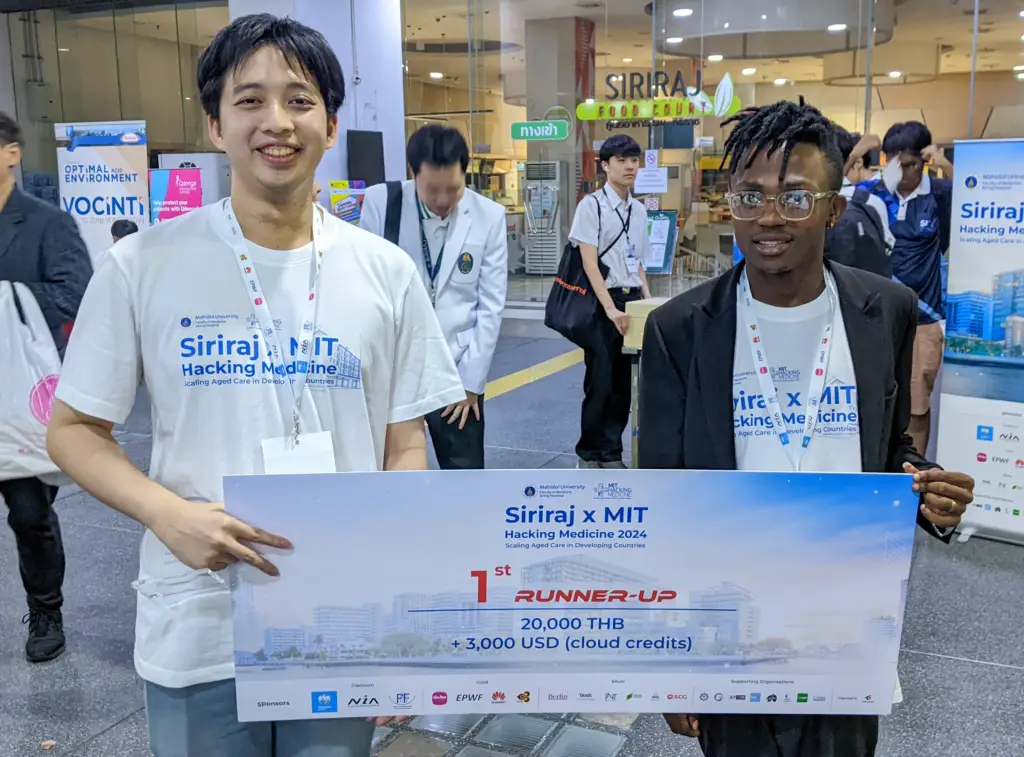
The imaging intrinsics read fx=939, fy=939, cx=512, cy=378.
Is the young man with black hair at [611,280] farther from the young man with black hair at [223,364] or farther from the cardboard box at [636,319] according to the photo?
the young man with black hair at [223,364]

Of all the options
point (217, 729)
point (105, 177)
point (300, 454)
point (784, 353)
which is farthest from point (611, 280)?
point (217, 729)

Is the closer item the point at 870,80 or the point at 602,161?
the point at 602,161

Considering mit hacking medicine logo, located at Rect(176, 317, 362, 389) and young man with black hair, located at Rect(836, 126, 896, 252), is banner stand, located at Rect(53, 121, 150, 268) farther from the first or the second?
mit hacking medicine logo, located at Rect(176, 317, 362, 389)

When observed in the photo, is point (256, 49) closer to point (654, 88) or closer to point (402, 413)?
point (402, 413)

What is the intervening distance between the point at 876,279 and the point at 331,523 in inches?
40.7

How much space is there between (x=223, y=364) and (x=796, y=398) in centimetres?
96

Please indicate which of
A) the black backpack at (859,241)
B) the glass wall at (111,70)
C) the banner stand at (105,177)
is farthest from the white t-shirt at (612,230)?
the glass wall at (111,70)

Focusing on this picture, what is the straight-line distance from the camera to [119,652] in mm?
3521

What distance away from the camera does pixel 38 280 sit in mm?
3307

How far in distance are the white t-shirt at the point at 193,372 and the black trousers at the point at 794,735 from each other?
0.86 m

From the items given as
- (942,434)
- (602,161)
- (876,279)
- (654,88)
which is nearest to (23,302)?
(876,279)

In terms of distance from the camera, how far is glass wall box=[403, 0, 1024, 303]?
10211 mm

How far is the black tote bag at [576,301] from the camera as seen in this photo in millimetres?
5348

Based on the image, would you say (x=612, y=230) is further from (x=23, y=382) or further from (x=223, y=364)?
(x=223, y=364)
